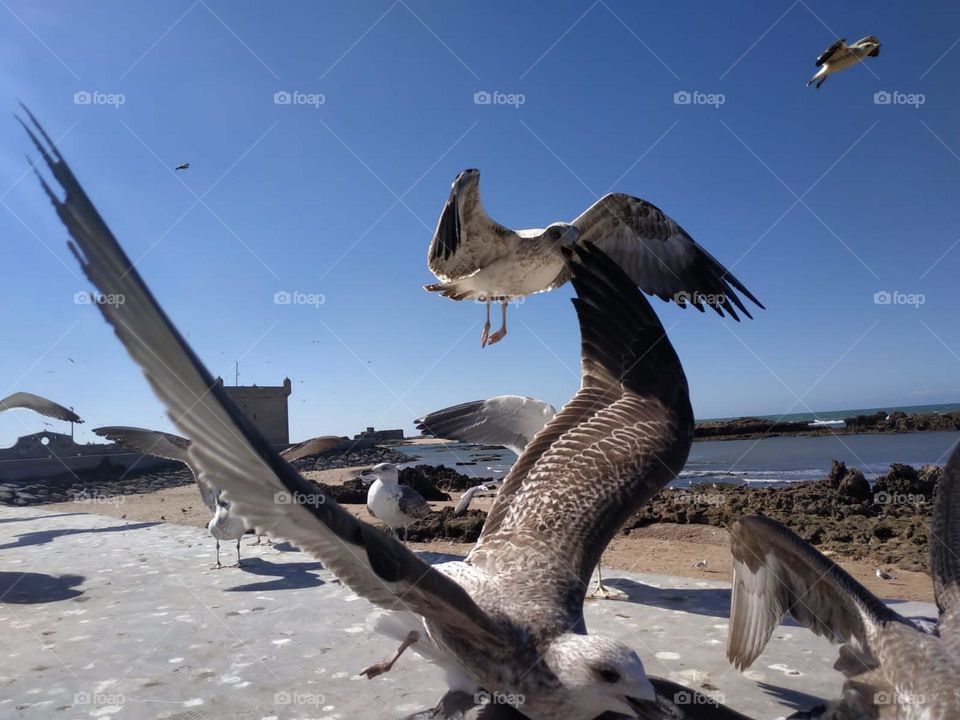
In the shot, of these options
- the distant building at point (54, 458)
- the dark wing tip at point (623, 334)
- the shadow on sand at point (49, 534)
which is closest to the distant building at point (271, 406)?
the distant building at point (54, 458)

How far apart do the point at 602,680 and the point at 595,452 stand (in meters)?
1.43

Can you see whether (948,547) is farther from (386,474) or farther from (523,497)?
(386,474)

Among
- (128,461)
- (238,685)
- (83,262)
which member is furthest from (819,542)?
(128,461)

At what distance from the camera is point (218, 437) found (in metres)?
1.82

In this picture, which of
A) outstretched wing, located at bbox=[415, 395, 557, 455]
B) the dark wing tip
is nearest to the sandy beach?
outstretched wing, located at bbox=[415, 395, 557, 455]

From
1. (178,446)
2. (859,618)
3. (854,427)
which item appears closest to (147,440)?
(178,446)

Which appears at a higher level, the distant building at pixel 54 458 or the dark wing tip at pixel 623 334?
the dark wing tip at pixel 623 334

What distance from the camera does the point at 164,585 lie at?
18.8 ft

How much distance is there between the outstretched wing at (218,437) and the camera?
1575mm

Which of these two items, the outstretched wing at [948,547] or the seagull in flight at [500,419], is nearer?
the outstretched wing at [948,547]

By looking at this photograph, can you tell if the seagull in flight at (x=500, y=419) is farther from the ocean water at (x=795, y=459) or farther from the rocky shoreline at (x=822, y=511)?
the ocean water at (x=795, y=459)

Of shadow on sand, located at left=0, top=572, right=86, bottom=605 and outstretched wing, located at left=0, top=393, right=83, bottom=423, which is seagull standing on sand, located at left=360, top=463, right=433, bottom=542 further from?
outstretched wing, located at left=0, top=393, right=83, bottom=423

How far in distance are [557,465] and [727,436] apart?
1807 inches

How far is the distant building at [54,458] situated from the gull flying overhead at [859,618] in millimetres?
26893
